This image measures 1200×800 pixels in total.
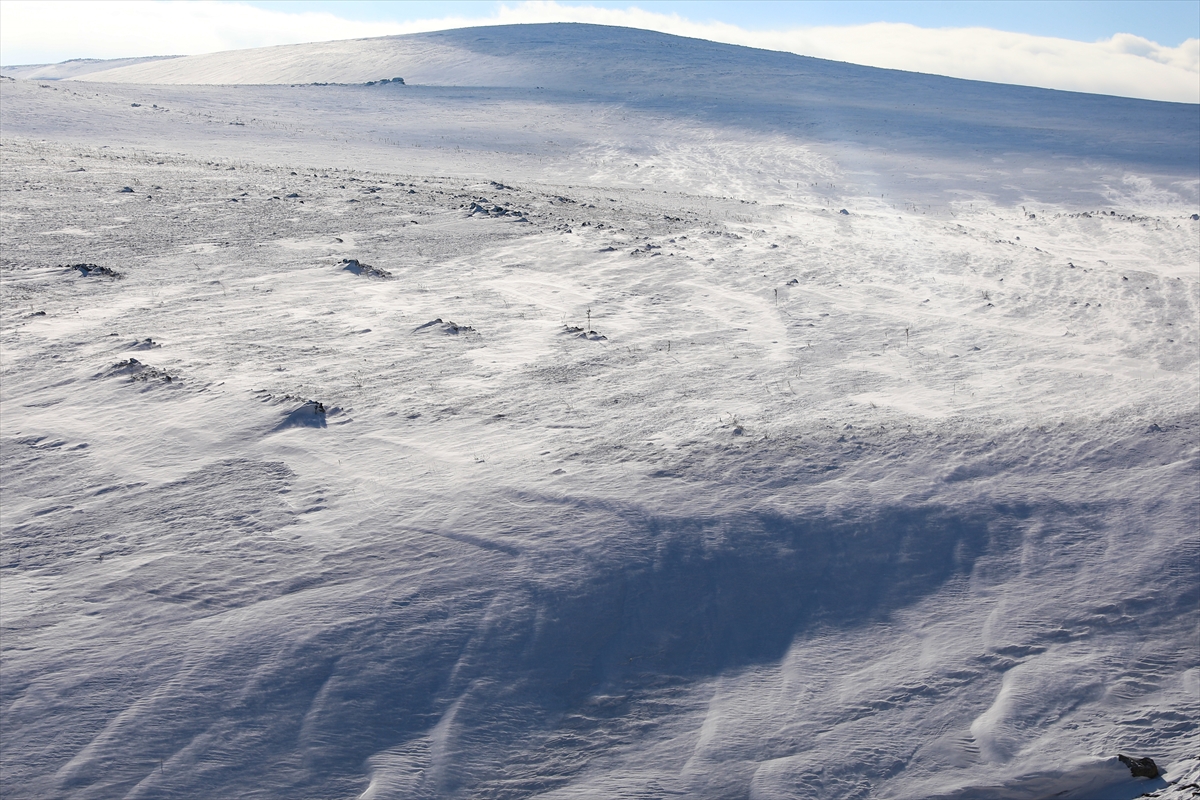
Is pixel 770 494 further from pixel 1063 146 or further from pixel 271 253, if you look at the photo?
pixel 1063 146

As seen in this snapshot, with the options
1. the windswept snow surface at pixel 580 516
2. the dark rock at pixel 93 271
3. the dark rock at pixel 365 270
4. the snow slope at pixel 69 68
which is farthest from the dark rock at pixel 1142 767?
the snow slope at pixel 69 68

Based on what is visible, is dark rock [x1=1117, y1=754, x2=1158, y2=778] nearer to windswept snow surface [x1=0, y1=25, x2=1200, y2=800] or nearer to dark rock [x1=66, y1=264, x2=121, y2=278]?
windswept snow surface [x1=0, y1=25, x2=1200, y2=800]

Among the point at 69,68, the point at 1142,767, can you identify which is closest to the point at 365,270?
the point at 1142,767

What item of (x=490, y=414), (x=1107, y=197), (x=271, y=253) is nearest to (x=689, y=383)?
(x=490, y=414)

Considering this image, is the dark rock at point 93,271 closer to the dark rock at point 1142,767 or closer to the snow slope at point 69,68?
the dark rock at point 1142,767

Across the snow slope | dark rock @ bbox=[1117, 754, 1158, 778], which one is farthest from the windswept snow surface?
the snow slope

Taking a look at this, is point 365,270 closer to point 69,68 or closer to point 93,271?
point 93,271
